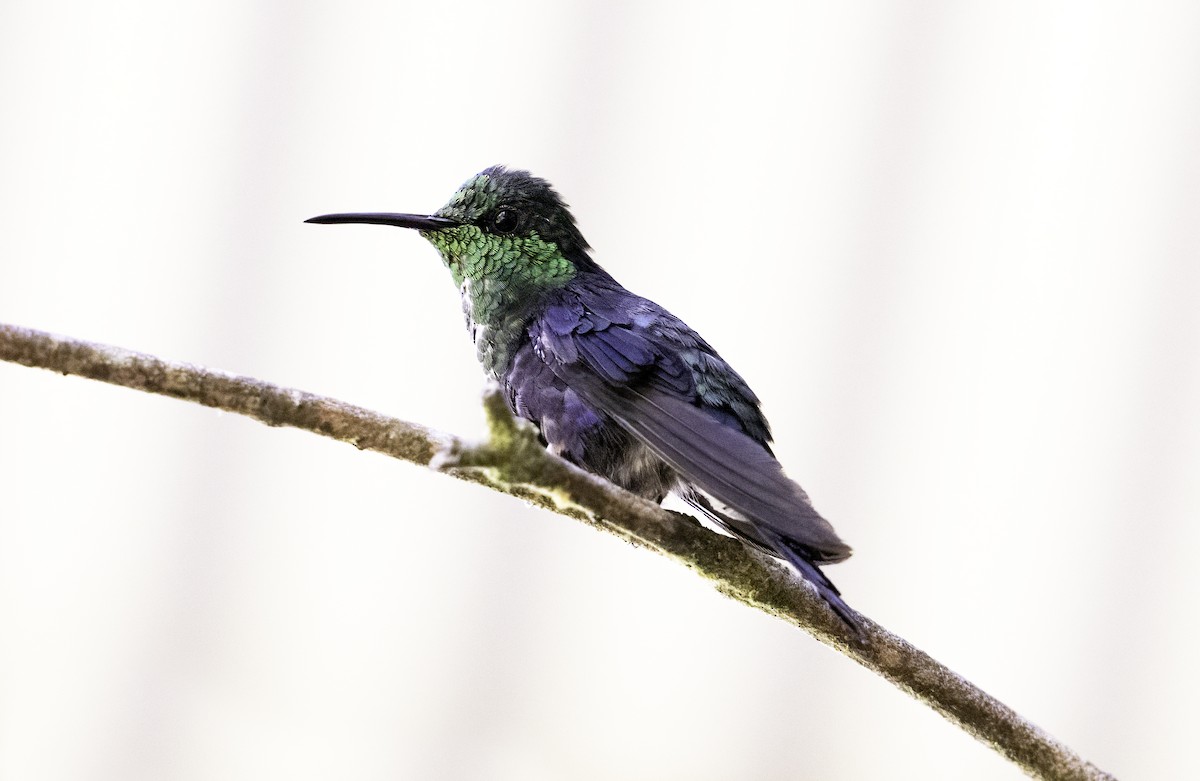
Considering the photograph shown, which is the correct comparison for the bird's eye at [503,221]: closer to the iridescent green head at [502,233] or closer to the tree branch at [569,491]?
the iridescent green head at [502,233]

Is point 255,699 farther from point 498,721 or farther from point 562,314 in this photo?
point 562,314

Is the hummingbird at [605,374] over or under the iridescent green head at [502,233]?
under

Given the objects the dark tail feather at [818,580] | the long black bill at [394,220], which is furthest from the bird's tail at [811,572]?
the long black bill at [394,220]

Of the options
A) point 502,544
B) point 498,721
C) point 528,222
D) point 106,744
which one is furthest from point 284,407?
point 106,744

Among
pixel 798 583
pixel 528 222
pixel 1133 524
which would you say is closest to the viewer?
pixel 798 583

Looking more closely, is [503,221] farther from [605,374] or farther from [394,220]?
[605,374]
